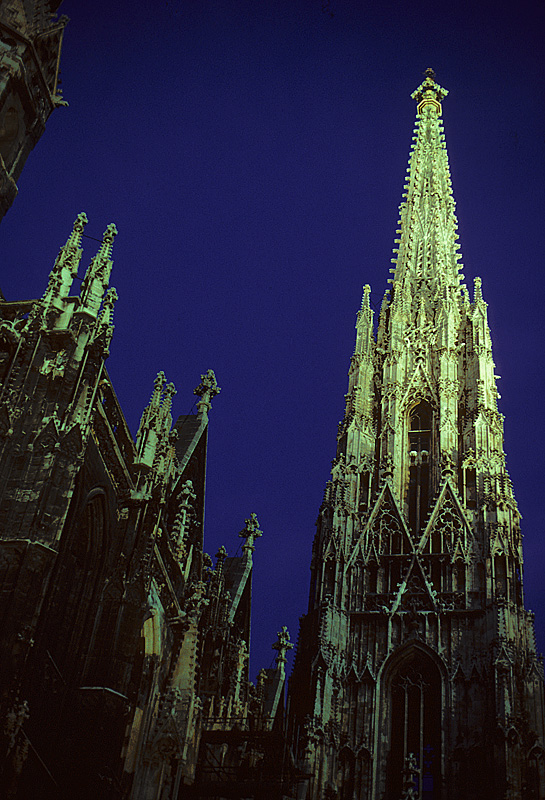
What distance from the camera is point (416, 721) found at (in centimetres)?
3188

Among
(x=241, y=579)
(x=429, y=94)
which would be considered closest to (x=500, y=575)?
(x=241, y=579)

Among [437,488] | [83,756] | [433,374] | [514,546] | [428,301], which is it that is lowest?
[83,756]

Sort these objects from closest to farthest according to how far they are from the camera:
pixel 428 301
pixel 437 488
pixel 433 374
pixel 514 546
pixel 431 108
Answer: pixel 514 546
pixel 437 488
pixel 433 374
pixel 428 301
pixel 431 108

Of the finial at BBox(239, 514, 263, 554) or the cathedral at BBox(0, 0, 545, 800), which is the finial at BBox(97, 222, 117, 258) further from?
the finial at BBox(239, 514, 263, 554)

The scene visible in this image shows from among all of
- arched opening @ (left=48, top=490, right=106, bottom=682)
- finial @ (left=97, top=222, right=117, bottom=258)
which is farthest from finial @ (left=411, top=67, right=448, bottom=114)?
arched opening @ (left=48, top=490, right=106, bottom=682)

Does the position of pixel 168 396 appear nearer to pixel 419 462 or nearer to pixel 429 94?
pixel 419 462

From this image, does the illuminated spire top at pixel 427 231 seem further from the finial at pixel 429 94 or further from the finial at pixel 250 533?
the finial at pixel 250 533

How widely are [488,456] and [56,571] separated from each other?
76.2 feet

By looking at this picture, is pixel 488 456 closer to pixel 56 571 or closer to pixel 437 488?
pixel 437 488

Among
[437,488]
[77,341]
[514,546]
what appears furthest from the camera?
[437,488]

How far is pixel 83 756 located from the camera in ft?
57.9

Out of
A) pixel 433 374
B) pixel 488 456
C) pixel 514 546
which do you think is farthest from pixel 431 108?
pixel 514 546

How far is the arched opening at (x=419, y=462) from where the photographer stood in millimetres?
37281

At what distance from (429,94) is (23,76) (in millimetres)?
48134
